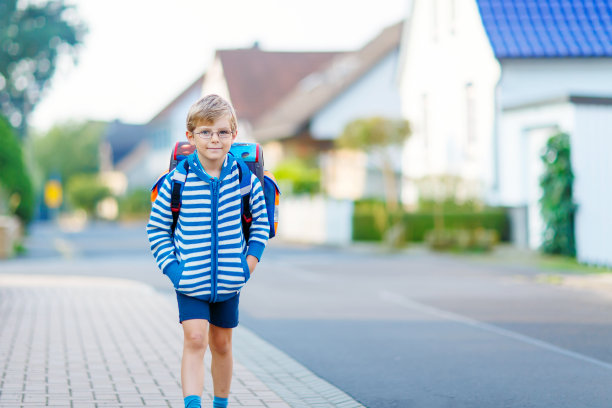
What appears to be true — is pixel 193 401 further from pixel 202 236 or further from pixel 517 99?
pixel 517 99

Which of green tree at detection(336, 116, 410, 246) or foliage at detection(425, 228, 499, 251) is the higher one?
green tree at detection(336, 116, 410, 246)

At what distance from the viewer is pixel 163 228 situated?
200 inches

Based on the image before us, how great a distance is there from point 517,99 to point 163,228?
1893 centimetres

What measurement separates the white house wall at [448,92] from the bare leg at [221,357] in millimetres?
18698

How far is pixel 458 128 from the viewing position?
1029 inches

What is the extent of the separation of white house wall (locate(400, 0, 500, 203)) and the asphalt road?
6.88 metres

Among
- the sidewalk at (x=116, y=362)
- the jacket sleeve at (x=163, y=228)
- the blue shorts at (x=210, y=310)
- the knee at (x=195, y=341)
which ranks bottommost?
the sidewalk at (x=116, y=362)

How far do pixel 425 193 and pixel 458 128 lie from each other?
237 centimetres

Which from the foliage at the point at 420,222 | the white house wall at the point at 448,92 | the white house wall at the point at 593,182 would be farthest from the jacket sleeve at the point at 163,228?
the white house wall at the point at 448,92

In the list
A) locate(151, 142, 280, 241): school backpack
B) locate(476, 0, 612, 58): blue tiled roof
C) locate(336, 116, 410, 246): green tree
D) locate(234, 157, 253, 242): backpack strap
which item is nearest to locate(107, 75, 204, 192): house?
locate(336, 116, 410, 246): green tree

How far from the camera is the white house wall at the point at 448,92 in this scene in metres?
24.2

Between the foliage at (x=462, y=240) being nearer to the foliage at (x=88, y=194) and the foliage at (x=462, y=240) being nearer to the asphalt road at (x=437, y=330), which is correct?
the asphalt road at (x=437, y=330)

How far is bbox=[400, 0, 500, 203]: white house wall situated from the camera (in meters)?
24.2

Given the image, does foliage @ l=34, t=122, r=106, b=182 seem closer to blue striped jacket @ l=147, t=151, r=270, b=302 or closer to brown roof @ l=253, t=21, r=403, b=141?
brown roof @ l=253, t=21, r=403, b=141
